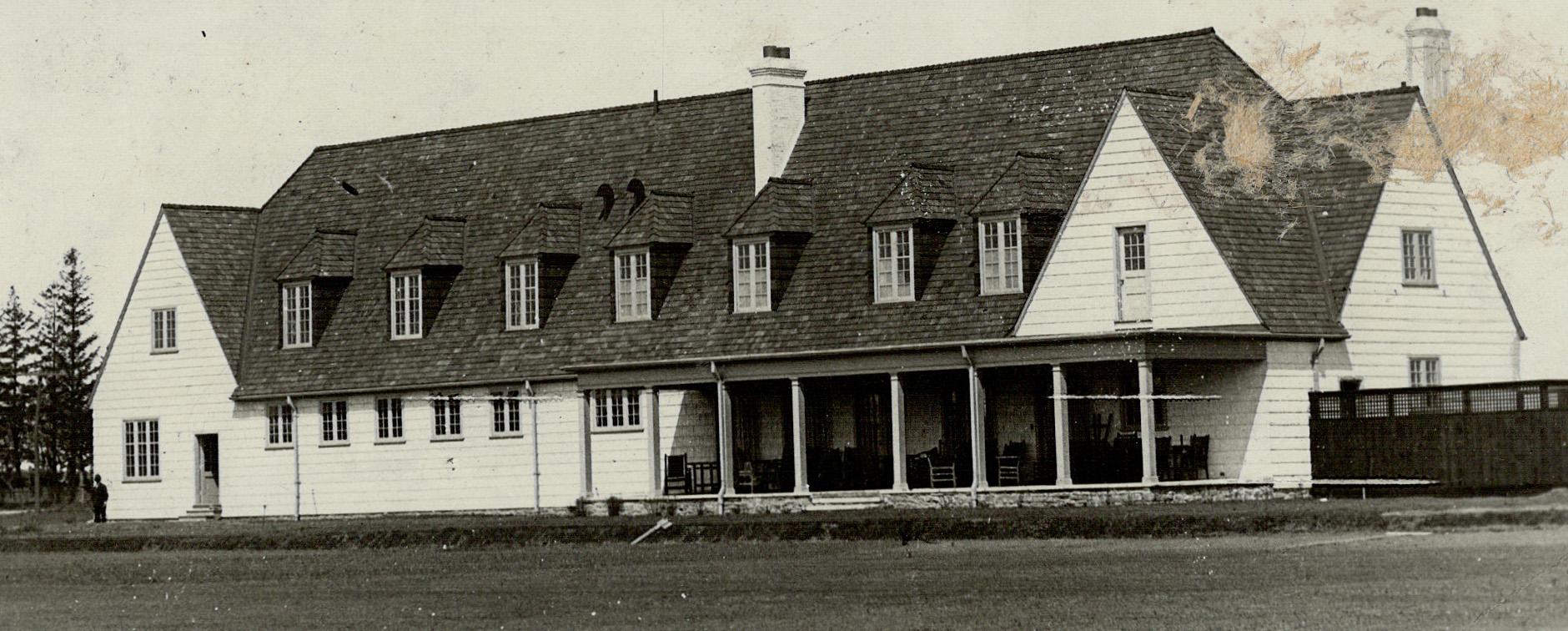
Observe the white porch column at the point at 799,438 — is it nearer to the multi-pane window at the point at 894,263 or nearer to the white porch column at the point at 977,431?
the multi-pane window at the point at 894,263

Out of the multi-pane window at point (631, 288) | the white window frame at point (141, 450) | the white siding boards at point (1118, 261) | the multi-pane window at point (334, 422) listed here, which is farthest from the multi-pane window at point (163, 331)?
the white siding boards at point (1118, 261)

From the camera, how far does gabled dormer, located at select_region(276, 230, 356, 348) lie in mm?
52250

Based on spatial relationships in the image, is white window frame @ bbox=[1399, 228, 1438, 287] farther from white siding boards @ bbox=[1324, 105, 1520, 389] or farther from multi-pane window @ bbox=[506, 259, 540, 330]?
multi-pane window @ bbox=[506, 259, 540, 330]

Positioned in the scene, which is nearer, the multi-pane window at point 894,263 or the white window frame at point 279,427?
the multi-pane window at point 894,263

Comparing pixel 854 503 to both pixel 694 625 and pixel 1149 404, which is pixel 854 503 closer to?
pixel 1149 404

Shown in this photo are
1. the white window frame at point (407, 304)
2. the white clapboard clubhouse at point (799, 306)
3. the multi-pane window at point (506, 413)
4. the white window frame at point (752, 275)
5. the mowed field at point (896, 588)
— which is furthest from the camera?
the white window frame at point (407, 304)

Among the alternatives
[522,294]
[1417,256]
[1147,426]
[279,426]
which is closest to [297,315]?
[279,426]

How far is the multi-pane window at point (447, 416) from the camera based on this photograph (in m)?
49.0

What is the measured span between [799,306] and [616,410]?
512 centimetres

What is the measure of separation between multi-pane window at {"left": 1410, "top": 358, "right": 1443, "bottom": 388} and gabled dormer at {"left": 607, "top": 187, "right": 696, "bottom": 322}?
46.5ft

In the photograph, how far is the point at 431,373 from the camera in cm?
4916

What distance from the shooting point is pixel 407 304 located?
50688 millimetres

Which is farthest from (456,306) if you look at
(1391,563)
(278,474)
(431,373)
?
(1391,563)

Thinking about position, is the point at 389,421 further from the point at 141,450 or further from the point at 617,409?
the point at 141,450
